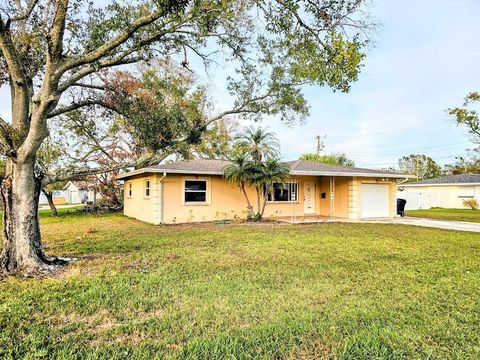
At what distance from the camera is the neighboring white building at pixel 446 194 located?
28391 millimetres

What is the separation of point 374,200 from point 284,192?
16.4 ft

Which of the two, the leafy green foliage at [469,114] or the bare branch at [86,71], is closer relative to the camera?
the bare branch at [86,71]

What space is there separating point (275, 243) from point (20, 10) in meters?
8.24

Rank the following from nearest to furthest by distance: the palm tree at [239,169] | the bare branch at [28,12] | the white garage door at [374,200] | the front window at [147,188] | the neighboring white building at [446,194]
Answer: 1. the bare branch at [28,12]
2. the palm tree at [239,169]
3. the front window at [147,188]
4. the white garage door at [374,200]
5. the neighboring white building at [446,194]

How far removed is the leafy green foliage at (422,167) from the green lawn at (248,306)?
5024 centimetres

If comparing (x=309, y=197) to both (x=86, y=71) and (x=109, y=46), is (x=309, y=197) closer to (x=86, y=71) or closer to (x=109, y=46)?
(x=86, y=71)

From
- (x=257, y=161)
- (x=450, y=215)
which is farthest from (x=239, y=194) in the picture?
(x=450, y=215)

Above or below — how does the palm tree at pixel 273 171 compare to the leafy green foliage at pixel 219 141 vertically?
below

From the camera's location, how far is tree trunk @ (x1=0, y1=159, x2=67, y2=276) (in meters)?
5.61

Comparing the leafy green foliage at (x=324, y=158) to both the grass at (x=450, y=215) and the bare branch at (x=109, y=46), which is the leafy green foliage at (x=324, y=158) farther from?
the bare branch at (x=109, y=46)

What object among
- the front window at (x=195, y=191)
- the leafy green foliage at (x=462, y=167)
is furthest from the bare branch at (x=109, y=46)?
the leafy green foliage at (x=462, y=167)

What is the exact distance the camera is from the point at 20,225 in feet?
18.5

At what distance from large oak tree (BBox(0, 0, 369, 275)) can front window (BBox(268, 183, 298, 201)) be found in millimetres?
9658

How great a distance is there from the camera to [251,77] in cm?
1420
